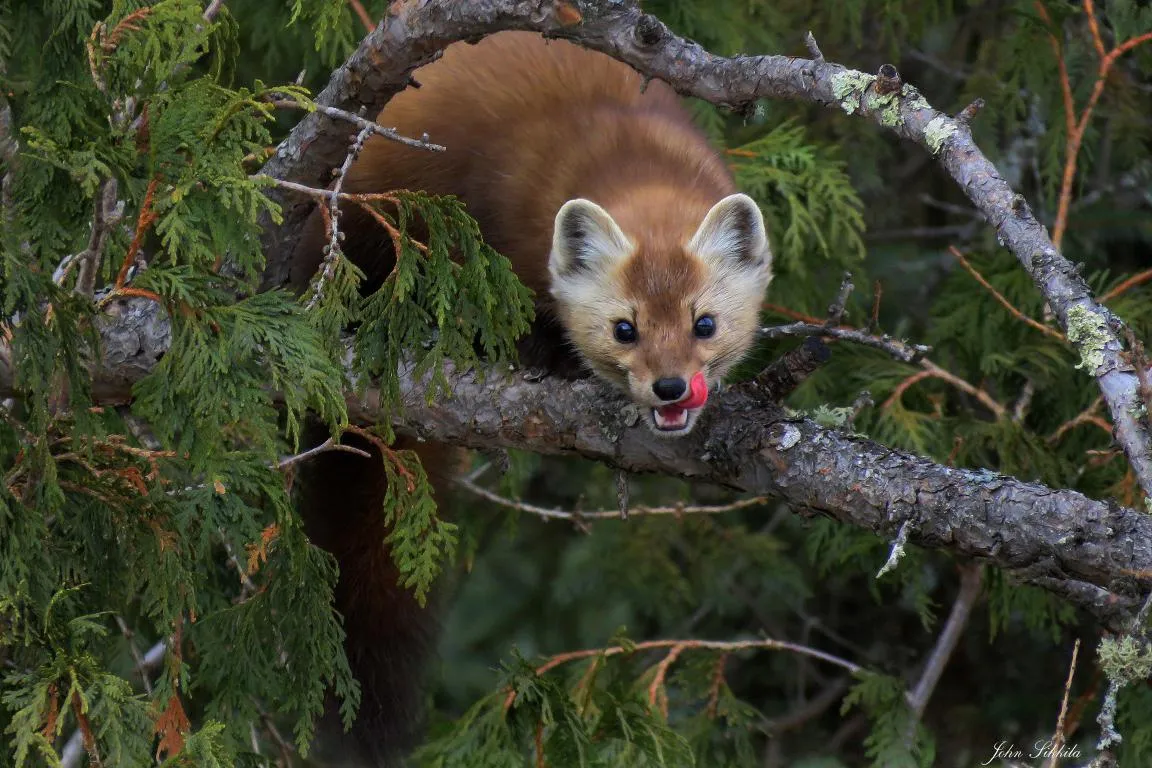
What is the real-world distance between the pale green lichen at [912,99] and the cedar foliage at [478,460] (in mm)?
435

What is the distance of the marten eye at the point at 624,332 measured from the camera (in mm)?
4098

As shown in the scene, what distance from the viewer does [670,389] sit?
3707 millimetres

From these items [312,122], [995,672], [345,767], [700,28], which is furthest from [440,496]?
[995,672]

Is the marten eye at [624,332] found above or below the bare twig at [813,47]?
below

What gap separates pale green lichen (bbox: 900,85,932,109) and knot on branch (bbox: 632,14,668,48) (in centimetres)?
57

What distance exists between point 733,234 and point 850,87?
137 cm

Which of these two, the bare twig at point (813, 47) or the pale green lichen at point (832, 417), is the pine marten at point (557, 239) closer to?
the pale green lichen at point (832, 417)

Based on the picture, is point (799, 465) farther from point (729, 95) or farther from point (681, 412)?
point (729, 95)

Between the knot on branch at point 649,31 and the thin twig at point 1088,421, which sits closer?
the knot on branch at point 649,31

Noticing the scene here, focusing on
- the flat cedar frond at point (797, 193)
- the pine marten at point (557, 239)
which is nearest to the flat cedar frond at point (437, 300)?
the pine marten at point (557, 239)

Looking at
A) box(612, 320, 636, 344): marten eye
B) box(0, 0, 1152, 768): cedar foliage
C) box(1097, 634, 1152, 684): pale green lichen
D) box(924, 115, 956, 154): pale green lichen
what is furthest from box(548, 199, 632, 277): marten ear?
box(1097, 634, 1152, 684): pale green lichen

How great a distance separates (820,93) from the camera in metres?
2.90

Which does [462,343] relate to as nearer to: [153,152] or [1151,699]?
[153,152]

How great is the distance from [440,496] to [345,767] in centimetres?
92
